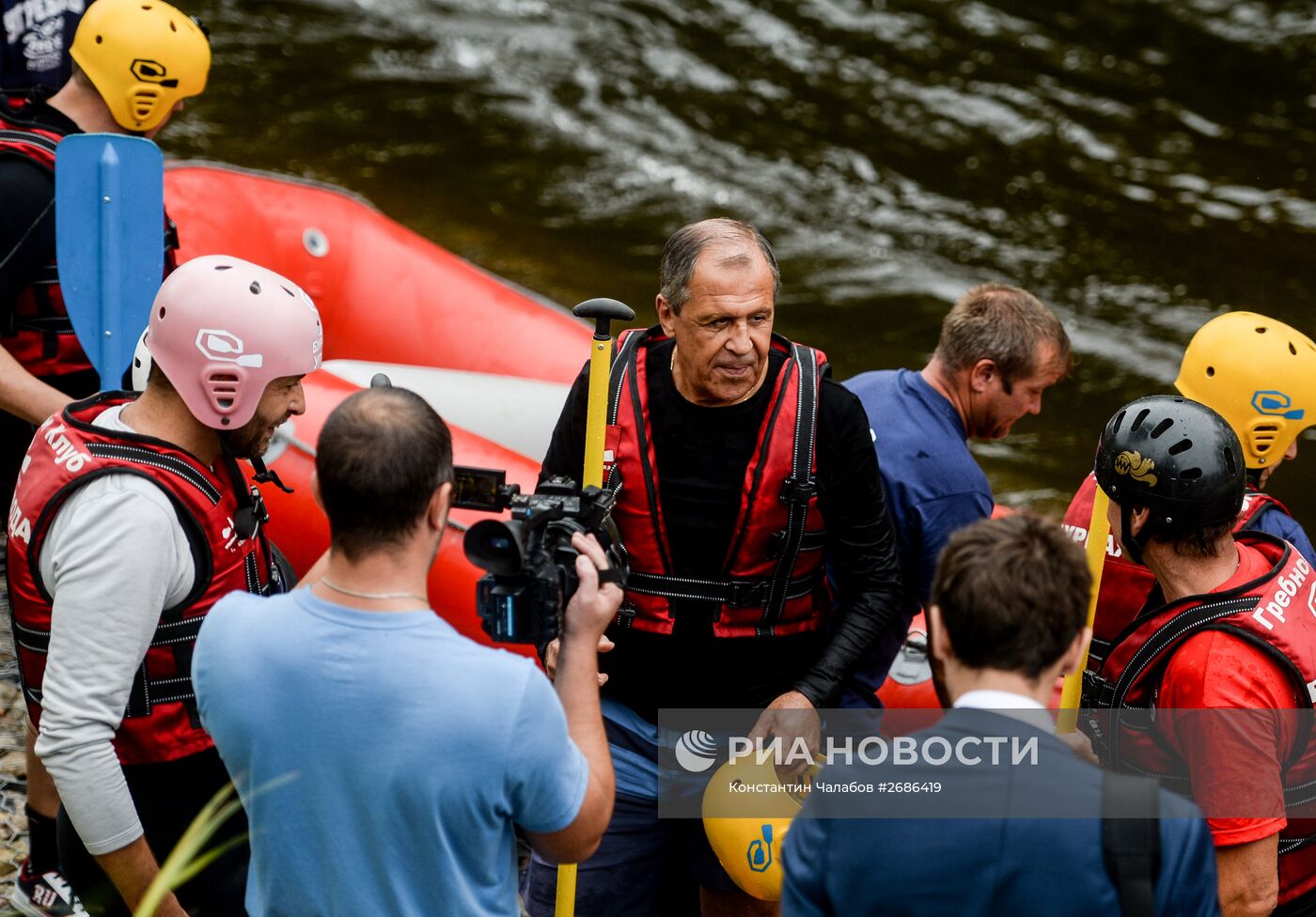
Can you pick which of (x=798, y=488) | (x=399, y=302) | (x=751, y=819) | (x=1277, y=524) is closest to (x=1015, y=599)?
(x=798, y=488)

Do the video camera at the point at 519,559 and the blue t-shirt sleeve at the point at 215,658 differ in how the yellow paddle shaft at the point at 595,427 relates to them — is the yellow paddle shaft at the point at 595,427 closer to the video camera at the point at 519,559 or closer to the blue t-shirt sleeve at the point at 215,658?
the video camera at the point at 519,559

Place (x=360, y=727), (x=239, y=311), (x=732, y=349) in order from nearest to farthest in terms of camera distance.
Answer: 1. (x=360, y=727)
2. (x=239, y=311)
3. (x=732, y=349)

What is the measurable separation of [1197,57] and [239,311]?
10981mm

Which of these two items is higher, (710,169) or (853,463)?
(853,463)

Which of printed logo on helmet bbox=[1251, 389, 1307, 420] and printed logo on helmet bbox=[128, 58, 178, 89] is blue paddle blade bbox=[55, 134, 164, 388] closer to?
printed logo on helmet bbox=[128, 58, 178, 89]

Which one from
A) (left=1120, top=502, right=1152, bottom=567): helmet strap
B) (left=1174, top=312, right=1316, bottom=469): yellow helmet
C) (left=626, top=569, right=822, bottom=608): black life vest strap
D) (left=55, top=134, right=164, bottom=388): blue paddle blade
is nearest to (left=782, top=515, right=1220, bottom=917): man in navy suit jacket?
(left=1120, top=502, right=1152, bottom=567): helmet strap

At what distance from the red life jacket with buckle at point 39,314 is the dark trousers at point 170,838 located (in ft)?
4.39

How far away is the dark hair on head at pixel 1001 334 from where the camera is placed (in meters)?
3.56

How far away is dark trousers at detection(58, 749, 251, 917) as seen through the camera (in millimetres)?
2623

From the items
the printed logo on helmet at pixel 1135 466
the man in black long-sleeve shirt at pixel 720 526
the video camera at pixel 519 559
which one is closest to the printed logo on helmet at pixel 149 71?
the man in black long-sleeve shirt at pixel 720 526

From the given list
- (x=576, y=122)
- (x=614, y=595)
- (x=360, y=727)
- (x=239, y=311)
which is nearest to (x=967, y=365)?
(x=614, y=595)

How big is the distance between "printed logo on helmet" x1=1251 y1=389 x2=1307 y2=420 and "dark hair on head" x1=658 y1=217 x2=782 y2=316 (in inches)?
45.9

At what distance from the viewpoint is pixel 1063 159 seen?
10.6m

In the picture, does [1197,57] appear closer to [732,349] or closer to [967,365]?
[967,365]
